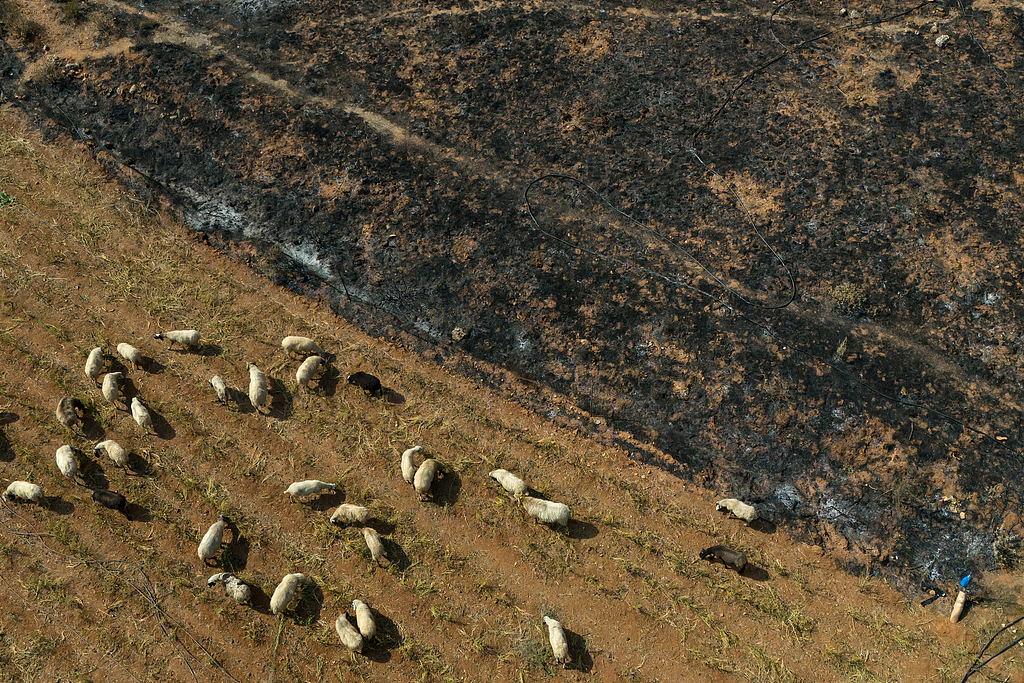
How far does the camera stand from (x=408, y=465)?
14234 mm

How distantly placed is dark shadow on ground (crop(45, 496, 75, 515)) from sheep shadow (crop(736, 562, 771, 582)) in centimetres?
1399

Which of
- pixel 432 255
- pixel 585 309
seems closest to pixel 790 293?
pixel 585 309

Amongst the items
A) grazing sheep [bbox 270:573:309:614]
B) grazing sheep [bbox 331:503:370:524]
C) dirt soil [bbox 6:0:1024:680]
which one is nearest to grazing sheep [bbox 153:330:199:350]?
dirt soil [bbox 6:0:1024:680]

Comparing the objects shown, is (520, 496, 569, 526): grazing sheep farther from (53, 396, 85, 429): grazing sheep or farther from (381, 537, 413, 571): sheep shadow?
(53, 396, 85, 429): grazing sheep

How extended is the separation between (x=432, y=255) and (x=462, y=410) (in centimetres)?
420

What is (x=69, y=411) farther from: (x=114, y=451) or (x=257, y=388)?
(x=257, y=388)

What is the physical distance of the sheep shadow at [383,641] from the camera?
1290 centimetres

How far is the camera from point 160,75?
64.9ft

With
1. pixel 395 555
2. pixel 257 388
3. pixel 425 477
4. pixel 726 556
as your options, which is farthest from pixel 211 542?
pixel 726 556

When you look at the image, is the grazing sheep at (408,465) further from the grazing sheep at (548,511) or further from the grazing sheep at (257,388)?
the grazing sheep at (257,388)

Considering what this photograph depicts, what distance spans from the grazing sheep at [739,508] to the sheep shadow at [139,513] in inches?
471

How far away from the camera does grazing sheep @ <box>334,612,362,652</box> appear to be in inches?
500

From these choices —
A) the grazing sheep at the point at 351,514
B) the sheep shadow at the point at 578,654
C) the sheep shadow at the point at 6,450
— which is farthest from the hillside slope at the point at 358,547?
the grazing sheep at the point at 351,514

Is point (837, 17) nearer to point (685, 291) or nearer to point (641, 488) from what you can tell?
point (685, 291)
